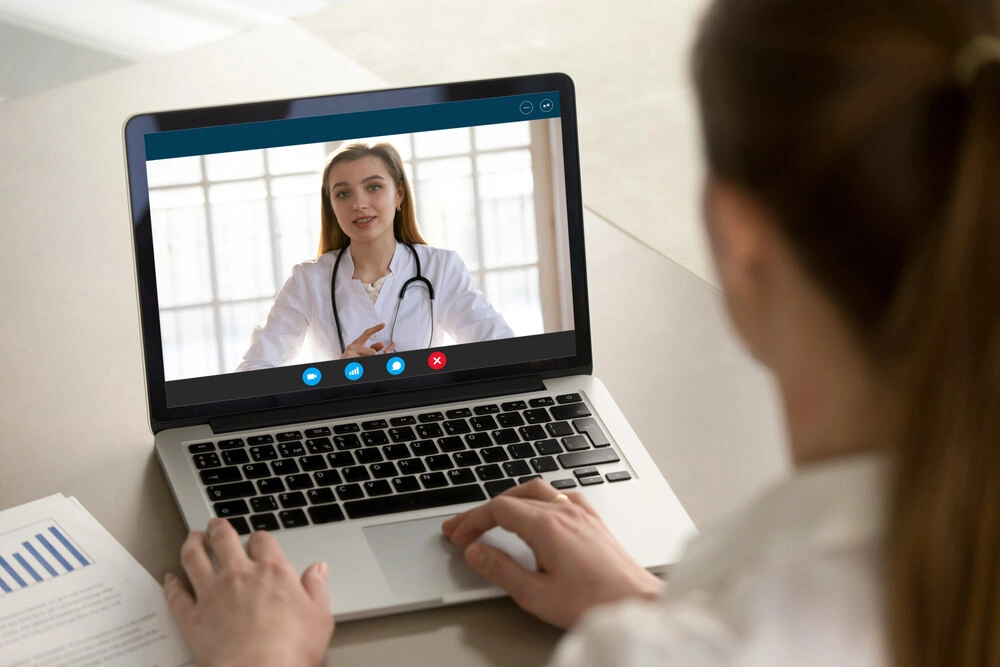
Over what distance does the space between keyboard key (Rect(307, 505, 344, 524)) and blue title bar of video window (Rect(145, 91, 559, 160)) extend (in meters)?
0.33

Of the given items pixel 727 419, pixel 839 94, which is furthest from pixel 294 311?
pixel 839 94

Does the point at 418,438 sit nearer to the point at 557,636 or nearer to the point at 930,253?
the point at 557,636

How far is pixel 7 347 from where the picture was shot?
1.13 m

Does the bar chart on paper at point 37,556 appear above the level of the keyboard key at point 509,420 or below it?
below

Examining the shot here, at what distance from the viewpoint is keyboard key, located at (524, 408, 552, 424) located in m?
0.99

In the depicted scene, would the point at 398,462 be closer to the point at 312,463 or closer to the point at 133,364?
the point at 312,463

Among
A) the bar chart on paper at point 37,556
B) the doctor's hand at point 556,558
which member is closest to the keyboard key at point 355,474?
the doctor's hand at point 556,558

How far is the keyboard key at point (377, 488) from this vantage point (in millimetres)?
898

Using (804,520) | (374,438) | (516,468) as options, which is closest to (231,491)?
(374,438)

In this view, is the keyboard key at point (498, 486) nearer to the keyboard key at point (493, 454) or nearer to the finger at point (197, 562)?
the keyboard key at point (493, 454)

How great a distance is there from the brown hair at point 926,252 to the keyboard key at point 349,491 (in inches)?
20.0

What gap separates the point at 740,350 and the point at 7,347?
74 centimetres

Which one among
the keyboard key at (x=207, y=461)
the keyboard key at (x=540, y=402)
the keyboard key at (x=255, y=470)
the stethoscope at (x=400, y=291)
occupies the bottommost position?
the keyboard key at (x=255, y=470)

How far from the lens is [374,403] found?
1.01 meters
